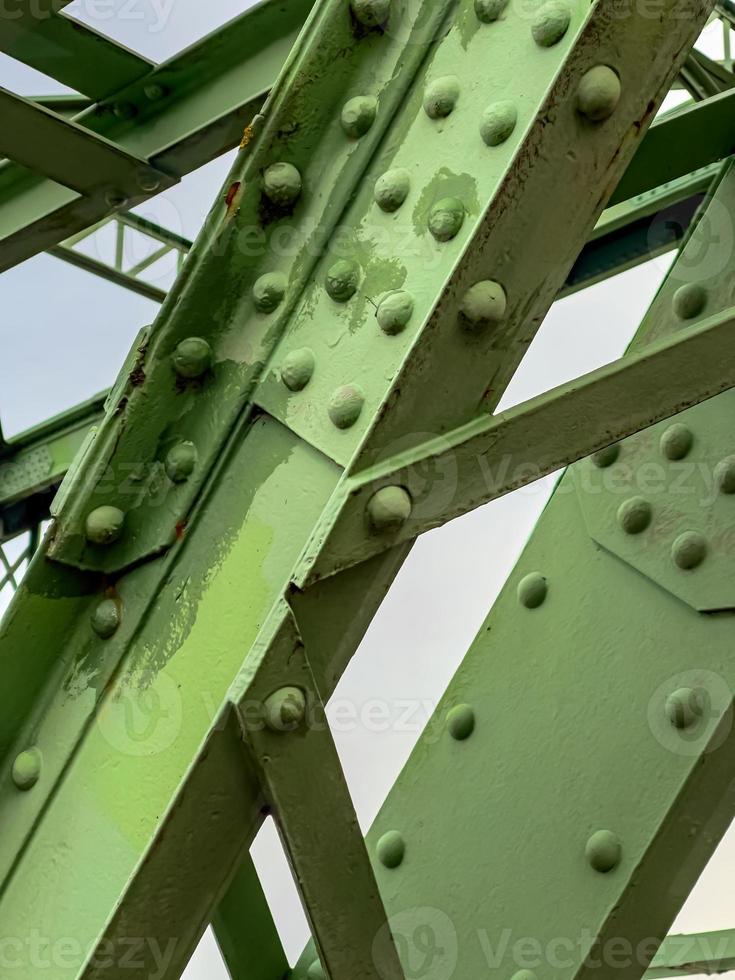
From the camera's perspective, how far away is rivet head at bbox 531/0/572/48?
2.02 meters

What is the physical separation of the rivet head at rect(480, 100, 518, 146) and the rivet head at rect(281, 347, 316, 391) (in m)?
0.43

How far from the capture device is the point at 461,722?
3.42 metres

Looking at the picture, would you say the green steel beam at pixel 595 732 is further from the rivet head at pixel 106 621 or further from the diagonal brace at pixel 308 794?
the rivet head at pixel 106 621

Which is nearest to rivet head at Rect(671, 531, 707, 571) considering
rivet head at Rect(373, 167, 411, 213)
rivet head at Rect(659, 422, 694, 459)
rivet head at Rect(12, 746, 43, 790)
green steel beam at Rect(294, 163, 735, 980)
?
green steel beam at Rect(294, 163, 735, 980)

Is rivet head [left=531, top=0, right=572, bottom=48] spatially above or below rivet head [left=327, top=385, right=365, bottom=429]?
above

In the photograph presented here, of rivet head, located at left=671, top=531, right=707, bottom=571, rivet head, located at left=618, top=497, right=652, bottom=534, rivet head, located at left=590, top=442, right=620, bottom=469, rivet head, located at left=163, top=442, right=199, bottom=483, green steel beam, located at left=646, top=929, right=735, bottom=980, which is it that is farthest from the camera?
green steel beam, located at left=646, top=929, right=735, bottom=980

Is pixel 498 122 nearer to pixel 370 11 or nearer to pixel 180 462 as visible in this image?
pixel 370 11

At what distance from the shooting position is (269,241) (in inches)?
85.7

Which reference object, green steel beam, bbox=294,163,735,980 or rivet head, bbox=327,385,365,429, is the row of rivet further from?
green steel beam, bbox=294,163,735,980

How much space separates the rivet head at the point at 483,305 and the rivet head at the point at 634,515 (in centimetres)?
157

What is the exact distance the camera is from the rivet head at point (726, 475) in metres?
3.31

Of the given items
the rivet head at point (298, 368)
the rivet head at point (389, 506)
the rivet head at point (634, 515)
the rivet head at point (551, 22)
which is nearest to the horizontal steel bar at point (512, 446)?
the rivet head at point (389, 506)

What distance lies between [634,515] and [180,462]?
1617 millimetres

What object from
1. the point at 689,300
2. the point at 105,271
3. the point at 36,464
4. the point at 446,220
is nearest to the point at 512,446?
the point at 446,220
